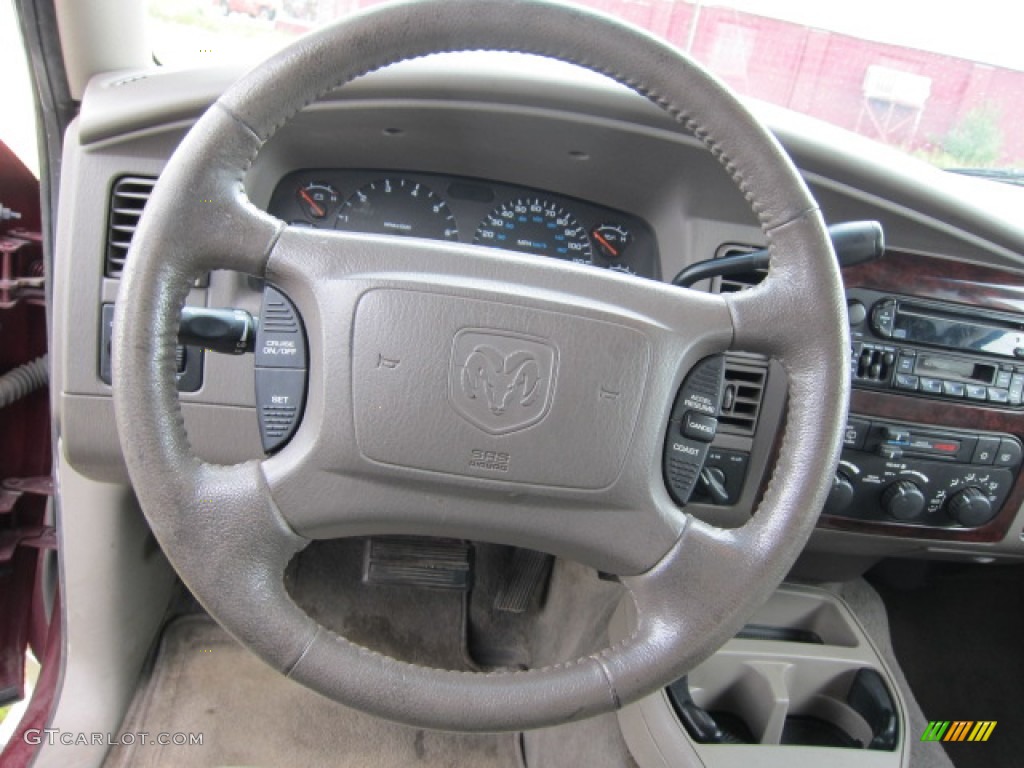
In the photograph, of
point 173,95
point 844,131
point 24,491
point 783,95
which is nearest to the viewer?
point 173,95

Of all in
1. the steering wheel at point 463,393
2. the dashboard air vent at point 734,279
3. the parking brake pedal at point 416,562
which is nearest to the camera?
the steering wheel at point 463,393

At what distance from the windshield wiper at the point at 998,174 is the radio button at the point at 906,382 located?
0.54m

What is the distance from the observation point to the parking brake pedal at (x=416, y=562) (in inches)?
67.2

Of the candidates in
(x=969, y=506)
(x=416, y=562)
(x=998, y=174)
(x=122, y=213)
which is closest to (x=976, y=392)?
(x=969, y=506)

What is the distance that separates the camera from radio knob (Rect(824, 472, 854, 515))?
1.30 m

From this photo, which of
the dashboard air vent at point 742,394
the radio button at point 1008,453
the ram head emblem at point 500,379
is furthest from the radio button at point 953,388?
the ram head emblem at point 500,379

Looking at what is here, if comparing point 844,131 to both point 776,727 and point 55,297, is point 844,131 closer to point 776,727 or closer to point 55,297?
point 776,727

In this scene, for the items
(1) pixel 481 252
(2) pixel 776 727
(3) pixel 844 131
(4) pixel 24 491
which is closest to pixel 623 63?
(1) pixel 481 252

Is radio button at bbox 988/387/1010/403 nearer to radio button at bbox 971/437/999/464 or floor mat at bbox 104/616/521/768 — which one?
radio button at bbox 971/437/999/464

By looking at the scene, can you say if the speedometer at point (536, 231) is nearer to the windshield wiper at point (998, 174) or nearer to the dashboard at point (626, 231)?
the dashboard at point (626, 231)

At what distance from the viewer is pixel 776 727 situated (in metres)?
1.39

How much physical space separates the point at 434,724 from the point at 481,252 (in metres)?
0.46

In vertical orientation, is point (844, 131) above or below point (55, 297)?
above

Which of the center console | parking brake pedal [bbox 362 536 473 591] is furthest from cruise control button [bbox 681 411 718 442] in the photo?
parking brake pedal [bbox 362 536 473 591]
